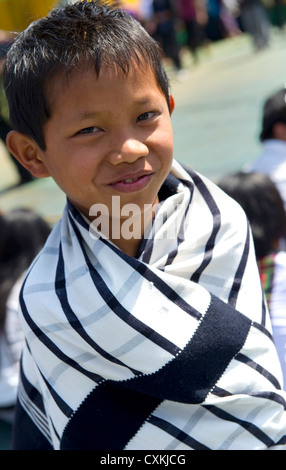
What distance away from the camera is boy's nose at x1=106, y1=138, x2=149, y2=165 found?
1.28 m

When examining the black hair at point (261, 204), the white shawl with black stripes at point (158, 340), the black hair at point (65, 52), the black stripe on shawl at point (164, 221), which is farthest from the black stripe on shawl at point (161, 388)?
the black hair at point (261, 204)

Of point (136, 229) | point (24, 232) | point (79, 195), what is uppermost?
point (79, 195)

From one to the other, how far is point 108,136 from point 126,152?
52mm

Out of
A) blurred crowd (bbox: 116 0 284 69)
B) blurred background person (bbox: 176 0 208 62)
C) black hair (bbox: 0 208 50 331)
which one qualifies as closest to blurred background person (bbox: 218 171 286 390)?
black hair (bbox: 0 208 50 331)

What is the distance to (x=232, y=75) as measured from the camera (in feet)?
36.3

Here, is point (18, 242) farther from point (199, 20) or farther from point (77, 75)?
point (199, 20)

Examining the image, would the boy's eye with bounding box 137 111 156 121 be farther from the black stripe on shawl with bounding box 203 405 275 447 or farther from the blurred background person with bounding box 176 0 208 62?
the blurred background person with bounding box 176 0 208 62

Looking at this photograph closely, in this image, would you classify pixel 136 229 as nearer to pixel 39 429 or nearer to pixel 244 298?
pixel 244 298

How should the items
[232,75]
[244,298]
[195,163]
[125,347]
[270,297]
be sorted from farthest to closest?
[232,75], [195,163], [270,297], [244,298], [125,347]

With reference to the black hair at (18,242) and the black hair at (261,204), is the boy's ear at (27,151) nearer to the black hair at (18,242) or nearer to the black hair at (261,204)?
the black hair at (261,204)

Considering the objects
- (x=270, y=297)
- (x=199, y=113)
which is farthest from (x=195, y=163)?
(x=270, y=297)

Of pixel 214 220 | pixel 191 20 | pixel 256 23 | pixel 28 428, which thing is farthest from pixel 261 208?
pixel 191 20

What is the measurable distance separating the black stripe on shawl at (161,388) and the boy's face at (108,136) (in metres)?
0.31
